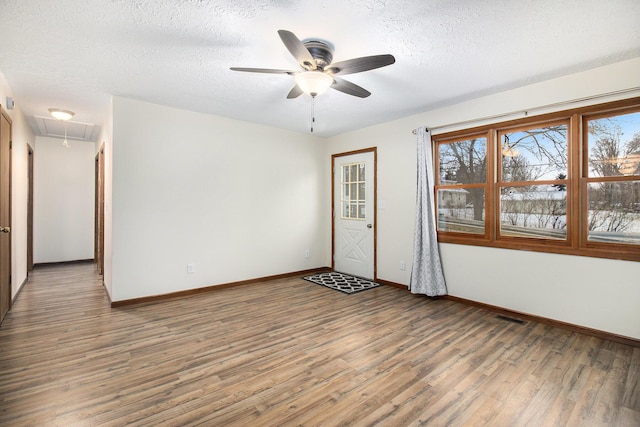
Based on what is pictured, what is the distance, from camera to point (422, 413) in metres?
1.84

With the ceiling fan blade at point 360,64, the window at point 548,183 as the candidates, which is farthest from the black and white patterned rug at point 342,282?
the ceiling fan blade at point 360,64

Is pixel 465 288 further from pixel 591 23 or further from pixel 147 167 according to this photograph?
pixel 147 167

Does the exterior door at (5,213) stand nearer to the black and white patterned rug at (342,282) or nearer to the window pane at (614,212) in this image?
the black and white patterned rug at (342,282)

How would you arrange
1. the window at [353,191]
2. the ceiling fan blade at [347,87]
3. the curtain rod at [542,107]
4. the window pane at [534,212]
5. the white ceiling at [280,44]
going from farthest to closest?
1. the window at [353,191]
2. the window pane at [534,212]
3. the curtain rod at [542,107]
4. the ceiling fan blade at [347,87]
5. the white ceiling at [280,44]

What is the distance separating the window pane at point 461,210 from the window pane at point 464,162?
142 mm

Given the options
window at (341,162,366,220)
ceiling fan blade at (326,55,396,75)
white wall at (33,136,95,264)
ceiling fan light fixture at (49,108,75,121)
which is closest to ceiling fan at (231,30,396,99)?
ceiling fan blade at (326,55,396,75)

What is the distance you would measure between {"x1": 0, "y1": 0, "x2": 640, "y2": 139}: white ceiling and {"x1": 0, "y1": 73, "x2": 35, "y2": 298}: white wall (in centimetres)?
38

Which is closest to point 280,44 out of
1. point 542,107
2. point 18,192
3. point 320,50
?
point 320,50

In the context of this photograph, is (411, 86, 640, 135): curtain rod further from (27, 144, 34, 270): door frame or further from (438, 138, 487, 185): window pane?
(27, 144, 34, 270): door frame

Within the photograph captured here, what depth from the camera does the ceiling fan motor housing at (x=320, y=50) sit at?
238 centimetres

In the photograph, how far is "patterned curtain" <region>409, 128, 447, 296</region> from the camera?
4.05 metres

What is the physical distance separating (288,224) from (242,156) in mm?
1382

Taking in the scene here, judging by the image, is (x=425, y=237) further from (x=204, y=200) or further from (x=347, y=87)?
(x=204, y=200)

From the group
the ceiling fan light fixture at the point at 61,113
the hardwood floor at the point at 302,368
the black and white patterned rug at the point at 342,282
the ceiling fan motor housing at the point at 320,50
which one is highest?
the ceiling fan light fixture at the point at 61,113
